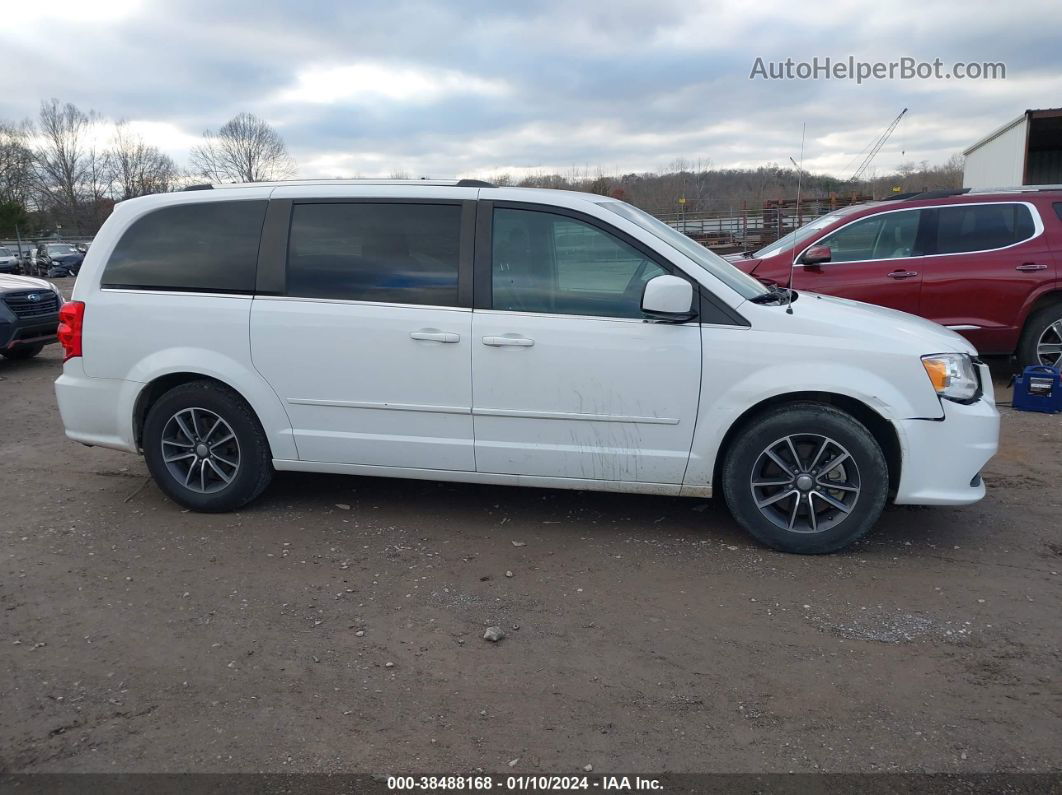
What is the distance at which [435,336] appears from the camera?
4.50 metres

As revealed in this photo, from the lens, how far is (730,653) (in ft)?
11.2

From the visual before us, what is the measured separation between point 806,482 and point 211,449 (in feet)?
11.1

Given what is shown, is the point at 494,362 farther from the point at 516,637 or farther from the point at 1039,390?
the point at 1039,390

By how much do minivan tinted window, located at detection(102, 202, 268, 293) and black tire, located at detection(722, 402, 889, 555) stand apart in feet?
9.68

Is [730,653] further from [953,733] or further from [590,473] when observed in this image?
[590,473]

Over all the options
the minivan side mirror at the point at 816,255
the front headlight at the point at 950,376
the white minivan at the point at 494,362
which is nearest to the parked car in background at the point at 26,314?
the white minivan at the point at 494,362

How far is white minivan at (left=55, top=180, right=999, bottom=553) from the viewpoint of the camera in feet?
13.9

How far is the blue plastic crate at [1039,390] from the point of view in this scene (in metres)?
7.17

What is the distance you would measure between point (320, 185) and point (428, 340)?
1.26m

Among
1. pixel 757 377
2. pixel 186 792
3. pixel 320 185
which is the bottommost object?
pixel 186 792

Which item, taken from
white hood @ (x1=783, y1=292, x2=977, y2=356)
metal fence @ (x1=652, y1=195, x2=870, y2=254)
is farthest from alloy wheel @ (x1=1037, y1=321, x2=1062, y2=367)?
metal fence @ (x1=652, y1=195, x2=870, y2=254)

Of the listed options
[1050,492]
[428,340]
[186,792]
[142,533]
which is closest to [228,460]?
[142,533]

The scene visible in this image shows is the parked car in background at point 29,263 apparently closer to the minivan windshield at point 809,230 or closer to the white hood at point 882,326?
the minivan windshield at point 809,230

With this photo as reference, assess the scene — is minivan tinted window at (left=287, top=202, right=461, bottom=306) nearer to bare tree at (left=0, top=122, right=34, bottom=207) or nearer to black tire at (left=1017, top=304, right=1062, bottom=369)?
black tire at (left=1017, top=304, right=1062, bottom=369)
